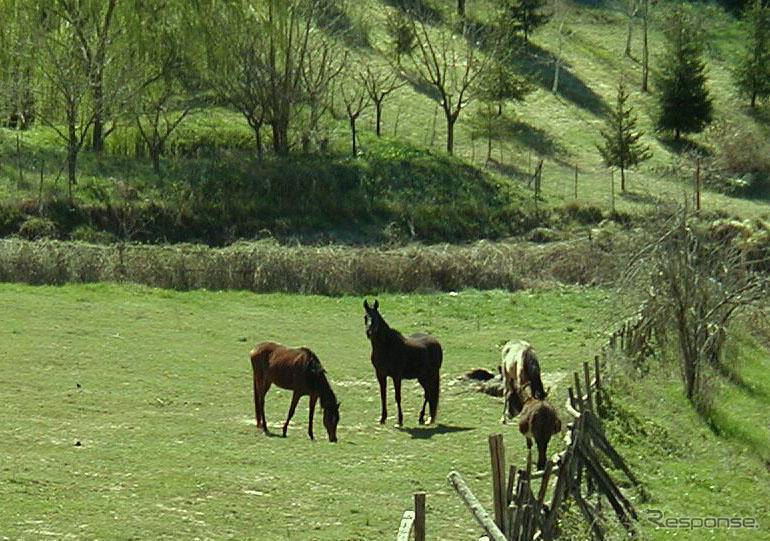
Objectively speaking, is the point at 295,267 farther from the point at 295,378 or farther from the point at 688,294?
the point at 295,378

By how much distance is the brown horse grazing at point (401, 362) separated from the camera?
24000mm

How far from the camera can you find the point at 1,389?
25422mm

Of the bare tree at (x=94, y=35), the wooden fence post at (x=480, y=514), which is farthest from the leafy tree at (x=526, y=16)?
the wooden fence post at (x=480, y=514)

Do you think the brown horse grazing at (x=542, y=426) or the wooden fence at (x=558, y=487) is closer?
the wooden fence at (x=558, y=487)

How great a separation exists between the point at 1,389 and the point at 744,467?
15077mm

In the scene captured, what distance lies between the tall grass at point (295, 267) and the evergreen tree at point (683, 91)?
84.8ft

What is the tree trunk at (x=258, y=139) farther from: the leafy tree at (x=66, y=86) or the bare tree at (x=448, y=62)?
the bare tree at (x=448, y=62)

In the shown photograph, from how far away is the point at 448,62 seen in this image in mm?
74125

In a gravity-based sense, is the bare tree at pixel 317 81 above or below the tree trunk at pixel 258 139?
above

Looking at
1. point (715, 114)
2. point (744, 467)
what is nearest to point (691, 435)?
point (744, 467)

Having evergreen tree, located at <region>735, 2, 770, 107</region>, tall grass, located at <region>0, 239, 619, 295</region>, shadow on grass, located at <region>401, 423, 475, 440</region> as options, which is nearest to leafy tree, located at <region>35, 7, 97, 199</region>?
tall grass, located at <region>0, 239, 619, 295</region>

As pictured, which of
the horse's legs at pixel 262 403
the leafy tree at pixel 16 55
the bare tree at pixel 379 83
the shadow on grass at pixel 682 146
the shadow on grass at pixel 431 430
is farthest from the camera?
the shadow on grass at pixel 682 146

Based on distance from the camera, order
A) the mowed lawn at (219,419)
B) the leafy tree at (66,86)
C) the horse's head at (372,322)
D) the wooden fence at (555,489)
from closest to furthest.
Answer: the wooden fence at (555,489) → the mowed lawn at (219,419) → the horse's head at (372,322) → the leafy tree at (66,86)

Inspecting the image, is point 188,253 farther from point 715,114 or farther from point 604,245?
point 715,114
